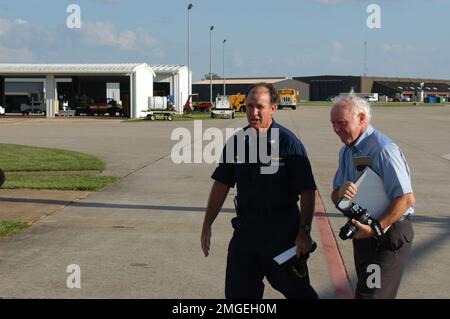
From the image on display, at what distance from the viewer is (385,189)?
3369mm

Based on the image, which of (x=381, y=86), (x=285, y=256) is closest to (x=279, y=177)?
(x=285, y=256)

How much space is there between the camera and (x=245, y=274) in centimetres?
385

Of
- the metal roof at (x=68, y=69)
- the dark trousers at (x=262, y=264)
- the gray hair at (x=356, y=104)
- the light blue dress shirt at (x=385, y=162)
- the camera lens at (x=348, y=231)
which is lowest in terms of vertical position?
the dark trousers at (x=262, y=264)

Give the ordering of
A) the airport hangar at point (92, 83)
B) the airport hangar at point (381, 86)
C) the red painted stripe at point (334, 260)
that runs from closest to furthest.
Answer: the red painted stripe at point (334, 260) → the airport hangar at point (92, 83) → the airport hangar at point (381, 86)

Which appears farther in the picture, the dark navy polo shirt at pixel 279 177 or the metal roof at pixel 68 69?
the metal roof at pixel 68 69

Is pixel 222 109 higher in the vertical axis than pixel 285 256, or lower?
lower

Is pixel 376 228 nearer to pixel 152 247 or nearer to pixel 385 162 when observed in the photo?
pixel 385 162

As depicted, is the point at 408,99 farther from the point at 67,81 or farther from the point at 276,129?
the point at 276,129

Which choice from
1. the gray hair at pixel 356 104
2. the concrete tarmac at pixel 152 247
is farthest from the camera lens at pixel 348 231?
the concrete tarmac at pixel 152 247

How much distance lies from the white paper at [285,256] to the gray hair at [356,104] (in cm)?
93

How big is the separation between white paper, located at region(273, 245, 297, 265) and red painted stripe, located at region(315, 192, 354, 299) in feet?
5.83

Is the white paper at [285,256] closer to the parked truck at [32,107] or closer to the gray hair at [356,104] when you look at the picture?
the gray hair at [356,104]

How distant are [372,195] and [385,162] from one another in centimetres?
20

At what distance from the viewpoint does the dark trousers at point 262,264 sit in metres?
3.79
